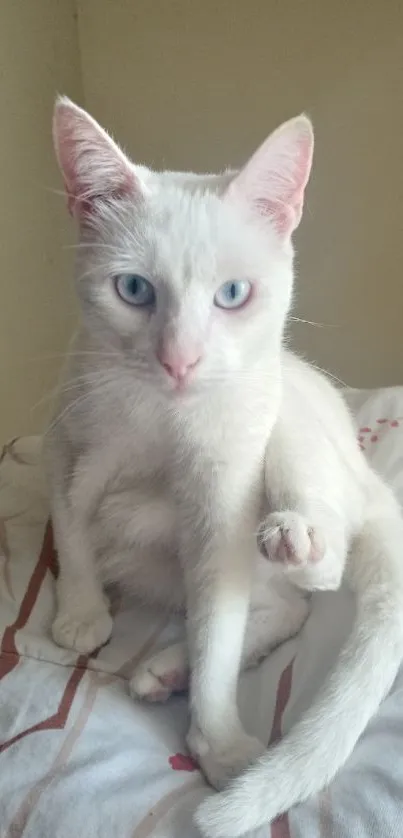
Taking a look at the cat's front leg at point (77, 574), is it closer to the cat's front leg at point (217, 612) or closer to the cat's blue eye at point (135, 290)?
the cat's front leg at point (217, 612)

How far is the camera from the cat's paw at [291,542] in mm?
806

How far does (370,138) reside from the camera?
167 centimetres

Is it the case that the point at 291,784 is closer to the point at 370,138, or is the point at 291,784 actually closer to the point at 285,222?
the point at 285,222

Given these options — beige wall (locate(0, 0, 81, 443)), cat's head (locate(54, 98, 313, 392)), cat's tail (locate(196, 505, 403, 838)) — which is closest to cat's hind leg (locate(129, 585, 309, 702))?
cat's tail (locate(196, 505, 403, 838))

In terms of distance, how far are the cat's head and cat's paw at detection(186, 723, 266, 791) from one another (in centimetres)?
37

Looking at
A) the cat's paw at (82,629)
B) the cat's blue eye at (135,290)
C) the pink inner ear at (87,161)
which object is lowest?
the cat's paw at (82,629)

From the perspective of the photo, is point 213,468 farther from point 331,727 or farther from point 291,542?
point 331,727

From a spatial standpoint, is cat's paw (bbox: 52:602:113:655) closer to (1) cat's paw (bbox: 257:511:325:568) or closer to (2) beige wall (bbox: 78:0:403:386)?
(1) cat's paw (bbox: 257:511:325:568)

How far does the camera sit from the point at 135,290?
2.79 feet

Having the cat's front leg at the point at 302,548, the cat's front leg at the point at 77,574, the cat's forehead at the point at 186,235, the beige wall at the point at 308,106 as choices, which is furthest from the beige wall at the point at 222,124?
the cat's front leg at the point at 302,548

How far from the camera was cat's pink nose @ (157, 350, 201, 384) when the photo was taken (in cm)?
78

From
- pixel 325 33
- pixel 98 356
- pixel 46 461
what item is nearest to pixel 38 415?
pixel 46 461

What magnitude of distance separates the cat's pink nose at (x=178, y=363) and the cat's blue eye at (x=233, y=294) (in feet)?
0.24

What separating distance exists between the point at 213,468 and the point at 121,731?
0.29 meters
